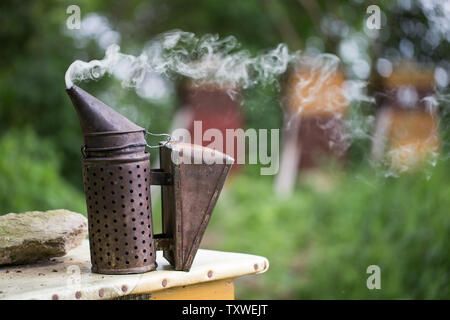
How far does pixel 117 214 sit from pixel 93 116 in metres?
0.41

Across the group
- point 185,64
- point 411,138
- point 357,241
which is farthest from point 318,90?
point 185,64

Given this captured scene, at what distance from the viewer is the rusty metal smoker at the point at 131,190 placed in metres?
2.06

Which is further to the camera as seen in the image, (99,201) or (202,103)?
(202,103)

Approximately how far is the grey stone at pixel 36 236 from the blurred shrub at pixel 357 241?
293 cm

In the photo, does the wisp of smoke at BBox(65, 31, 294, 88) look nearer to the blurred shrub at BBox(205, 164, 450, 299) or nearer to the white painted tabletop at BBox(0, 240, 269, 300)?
the white painted tabletop at BBox(0, 240, 269, 300)

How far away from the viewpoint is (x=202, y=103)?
9.72 meters

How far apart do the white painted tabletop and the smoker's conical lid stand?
0.59 metres

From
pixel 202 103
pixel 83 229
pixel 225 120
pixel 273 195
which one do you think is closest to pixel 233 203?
pixel 273 195

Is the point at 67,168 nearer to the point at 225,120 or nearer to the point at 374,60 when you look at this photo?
the point at 225,120

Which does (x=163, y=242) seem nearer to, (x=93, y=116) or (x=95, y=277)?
(x=95, y=277)

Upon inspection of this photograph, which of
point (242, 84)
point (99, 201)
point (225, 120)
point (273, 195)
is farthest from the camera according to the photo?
point (225, 120)

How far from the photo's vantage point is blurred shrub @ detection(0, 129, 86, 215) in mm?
5363

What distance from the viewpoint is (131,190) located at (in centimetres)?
207
